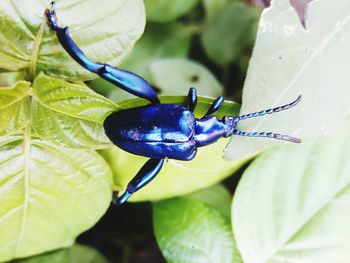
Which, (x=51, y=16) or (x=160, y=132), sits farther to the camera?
(x=160, y=132)

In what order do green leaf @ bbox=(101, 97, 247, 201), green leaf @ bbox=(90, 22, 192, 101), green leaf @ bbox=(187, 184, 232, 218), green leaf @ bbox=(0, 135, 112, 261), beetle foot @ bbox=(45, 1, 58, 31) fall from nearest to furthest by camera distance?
beetle foot @ bbox=(45, 1, 58, 31), green leaf @ bbox=(0, 135, 112, 261), green leaf @ bbox=(101, 97, 247, 201), green leaf @ bbox=(187, 184, 232, 218), green leaf @ bbox=(90, 22, 192, 101)

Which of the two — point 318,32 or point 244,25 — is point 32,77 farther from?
point 244,25

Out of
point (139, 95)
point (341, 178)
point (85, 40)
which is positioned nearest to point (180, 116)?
point (139, 95)

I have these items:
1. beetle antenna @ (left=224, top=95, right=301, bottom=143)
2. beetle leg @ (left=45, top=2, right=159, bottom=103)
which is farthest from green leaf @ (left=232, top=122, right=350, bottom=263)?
beetle leg @ (left=45, top=2, right=159, bottom=103)

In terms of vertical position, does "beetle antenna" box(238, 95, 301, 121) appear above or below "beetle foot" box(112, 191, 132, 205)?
above

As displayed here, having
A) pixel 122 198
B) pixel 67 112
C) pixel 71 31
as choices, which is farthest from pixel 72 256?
pixel 71 31

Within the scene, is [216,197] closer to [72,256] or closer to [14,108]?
[72,256]

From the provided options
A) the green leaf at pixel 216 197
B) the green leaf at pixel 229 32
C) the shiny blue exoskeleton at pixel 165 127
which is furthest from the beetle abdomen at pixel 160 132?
the green leaf at pixel 229 32

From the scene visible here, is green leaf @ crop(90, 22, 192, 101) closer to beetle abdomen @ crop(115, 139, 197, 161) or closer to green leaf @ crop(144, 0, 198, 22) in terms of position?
green leaf @ crop(144, 0, 198, 22)
